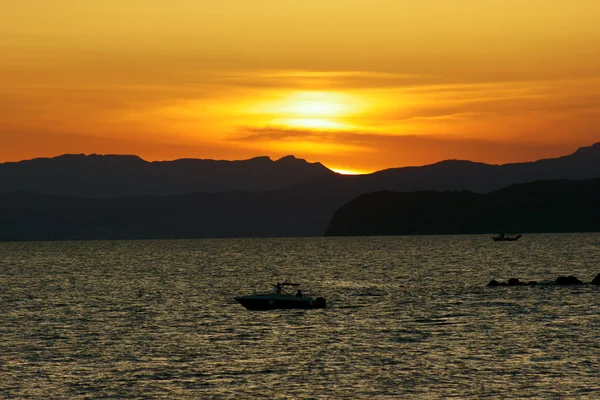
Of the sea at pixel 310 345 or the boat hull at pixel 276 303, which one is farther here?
the boat hull at pixel 276 303

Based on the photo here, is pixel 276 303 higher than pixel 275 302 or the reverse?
the reverse

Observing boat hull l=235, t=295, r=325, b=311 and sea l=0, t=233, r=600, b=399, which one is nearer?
sea l=0, t=233, r=600, b=399

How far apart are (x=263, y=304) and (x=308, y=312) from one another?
492 cm

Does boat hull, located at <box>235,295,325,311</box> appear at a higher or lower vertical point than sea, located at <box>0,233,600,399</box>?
higher

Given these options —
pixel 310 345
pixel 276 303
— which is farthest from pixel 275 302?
pixel 310 345

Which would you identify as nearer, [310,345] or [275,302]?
[310,345]

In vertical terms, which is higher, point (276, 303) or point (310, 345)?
point (276, 303)

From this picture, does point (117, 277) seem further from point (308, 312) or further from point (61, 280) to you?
point (308, 312)

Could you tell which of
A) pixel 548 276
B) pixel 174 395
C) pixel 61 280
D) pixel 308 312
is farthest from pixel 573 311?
pixel 61 280

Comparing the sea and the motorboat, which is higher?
the motorboat

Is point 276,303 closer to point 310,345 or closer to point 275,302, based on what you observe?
point 275,302

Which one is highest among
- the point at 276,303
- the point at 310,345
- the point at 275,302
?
the point at 275,302

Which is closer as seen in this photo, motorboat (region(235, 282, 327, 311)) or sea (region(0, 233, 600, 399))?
sea (region(0, 233, 600, 399))

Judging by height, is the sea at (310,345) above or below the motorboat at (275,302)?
below
